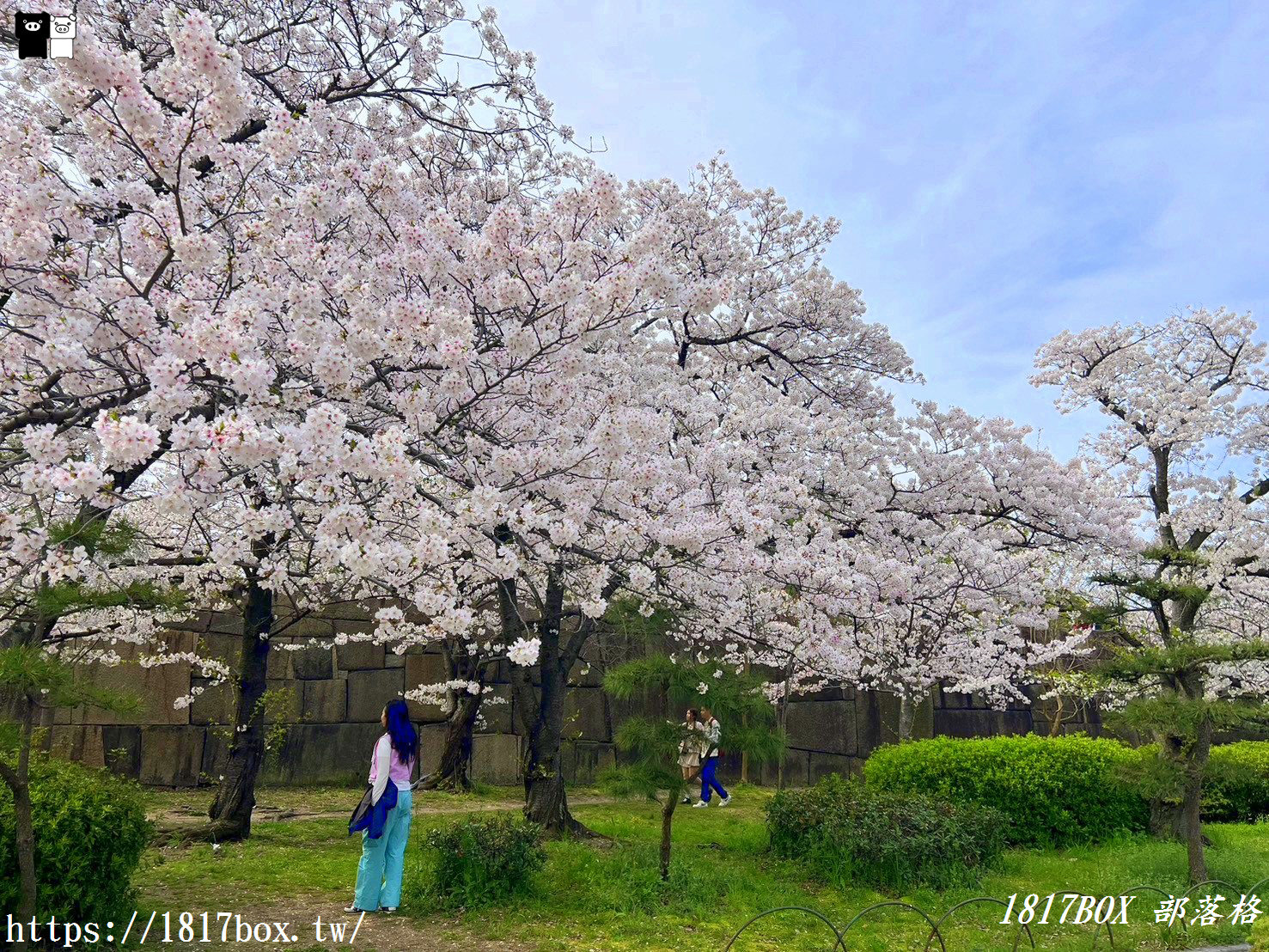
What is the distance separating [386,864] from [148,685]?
8.16 m

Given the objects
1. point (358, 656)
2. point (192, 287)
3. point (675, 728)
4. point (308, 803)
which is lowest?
point (308, 803)

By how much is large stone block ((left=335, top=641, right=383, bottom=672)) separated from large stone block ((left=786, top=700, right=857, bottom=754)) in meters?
6.40

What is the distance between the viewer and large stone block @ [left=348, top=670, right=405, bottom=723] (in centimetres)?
1306

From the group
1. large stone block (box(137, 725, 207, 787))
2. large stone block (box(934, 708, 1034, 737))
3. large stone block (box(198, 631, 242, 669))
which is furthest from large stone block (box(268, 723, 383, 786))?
large stone block (box(934, 708, 1034, 737))

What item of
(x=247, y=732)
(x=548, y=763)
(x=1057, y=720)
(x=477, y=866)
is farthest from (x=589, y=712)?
(x=477, y=866)

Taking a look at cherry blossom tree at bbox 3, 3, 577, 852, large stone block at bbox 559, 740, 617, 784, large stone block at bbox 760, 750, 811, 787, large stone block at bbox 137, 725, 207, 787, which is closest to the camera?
cherry blossom tree at bbox 3, 3, 577, 852

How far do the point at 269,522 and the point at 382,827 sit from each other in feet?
7.87

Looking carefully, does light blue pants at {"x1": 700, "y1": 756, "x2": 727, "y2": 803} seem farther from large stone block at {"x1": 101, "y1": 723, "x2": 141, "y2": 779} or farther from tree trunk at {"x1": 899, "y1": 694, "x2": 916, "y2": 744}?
large stone block at {"x1": 101, "y1": 723, "x2": 141, "y2": 779}

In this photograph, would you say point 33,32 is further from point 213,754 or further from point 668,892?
point 213,754

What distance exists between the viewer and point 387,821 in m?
5.84

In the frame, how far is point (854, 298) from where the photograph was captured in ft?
36.0

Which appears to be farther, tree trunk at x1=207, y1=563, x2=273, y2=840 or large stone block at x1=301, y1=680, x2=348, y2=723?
large stone block at x1=301, y1=680, x2=348, y2=723

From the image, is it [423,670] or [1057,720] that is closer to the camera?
[423,670]

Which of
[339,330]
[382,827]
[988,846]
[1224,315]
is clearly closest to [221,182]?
[339,330]
